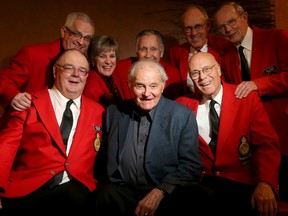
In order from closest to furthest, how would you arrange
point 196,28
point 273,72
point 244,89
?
point 244,89 → point 273,72 → point 196,28

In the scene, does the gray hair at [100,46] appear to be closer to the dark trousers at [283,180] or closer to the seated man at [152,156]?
the seated man at [152,156]

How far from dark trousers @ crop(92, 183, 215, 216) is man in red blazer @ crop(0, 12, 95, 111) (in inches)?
41.8

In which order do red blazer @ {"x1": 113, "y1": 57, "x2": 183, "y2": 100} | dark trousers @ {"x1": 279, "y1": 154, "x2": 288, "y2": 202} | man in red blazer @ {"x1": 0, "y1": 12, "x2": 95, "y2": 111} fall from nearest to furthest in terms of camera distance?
1. dark trousers @ {"x1": 279, "y1": 154, "x2": 288, "y2": 202}
2. man in red blazer @ {"x1": 0, "y1": 12, "x2": 95, "y2": 111}
3. red blazer @ {"x1": 113, "y1": 57, "x2": 183, "y2": 100}

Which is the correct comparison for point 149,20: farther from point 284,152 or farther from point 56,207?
point 56,207

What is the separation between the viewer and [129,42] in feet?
11.9

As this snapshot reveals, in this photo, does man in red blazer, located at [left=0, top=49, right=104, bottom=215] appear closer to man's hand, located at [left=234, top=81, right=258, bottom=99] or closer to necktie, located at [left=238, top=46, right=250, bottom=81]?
man's hand, located at [left=234, top=81, right=258, bottom=99]

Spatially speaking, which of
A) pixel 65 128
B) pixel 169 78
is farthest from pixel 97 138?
pixel 169 78

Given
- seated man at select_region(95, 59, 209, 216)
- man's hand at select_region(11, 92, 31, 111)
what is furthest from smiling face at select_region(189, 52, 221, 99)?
man's hand at select_region(11, 92, 31, 111)

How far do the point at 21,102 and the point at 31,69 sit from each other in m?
0.52

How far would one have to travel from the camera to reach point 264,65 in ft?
8.79

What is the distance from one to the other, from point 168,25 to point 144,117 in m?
1.74

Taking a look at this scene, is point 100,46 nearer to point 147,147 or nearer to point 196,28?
point 196,28

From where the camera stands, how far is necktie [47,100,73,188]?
222cm

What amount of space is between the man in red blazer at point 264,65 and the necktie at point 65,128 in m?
1.13
